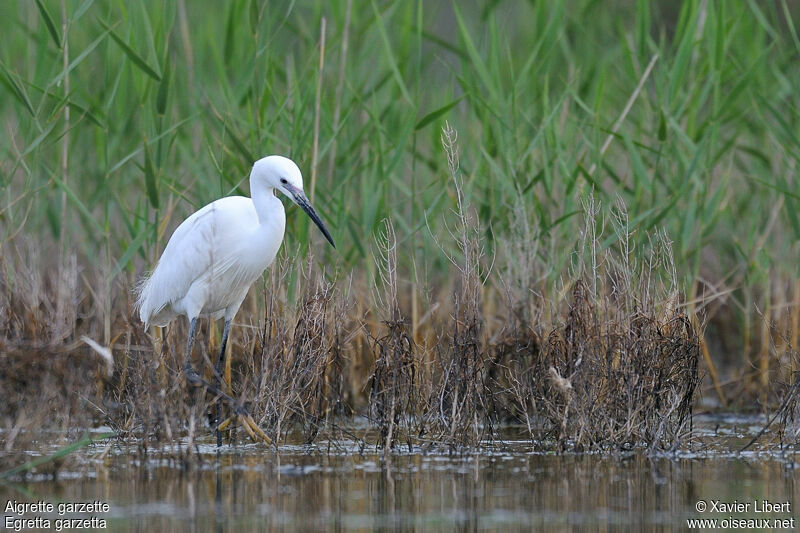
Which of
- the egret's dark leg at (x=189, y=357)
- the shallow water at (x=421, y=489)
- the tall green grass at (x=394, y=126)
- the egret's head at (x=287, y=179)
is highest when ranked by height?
the tall green grass at (x=394, y=126)

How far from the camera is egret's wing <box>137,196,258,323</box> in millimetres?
6691

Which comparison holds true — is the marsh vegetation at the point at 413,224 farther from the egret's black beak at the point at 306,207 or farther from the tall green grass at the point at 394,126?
the egret's black beak at the point at 306,207

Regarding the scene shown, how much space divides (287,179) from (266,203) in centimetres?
36

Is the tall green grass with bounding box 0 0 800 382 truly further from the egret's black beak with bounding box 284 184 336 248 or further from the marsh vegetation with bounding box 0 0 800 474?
the egret's black beak with bounding box 284 184 336 248

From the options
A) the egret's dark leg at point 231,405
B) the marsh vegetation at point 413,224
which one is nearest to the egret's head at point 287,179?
the marsh vegetation at point 413,224

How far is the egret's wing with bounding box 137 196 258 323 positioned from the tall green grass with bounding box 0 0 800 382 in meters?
0.23

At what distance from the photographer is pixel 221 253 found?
22.2ft

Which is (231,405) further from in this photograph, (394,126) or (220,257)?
(394,126)

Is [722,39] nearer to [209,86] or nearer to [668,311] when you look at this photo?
A: [668,311]

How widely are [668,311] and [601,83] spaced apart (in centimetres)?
183

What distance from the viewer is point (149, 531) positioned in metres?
4.16

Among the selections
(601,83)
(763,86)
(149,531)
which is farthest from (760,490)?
(763,86)

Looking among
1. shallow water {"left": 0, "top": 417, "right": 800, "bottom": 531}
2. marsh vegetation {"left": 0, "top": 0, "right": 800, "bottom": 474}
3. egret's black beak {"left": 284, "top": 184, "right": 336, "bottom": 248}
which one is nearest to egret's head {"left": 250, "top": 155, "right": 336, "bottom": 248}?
egret's black beak {"left": 284, "top": 184, "right": 336, "bottom": 248}

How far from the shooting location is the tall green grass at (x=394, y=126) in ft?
23.0
